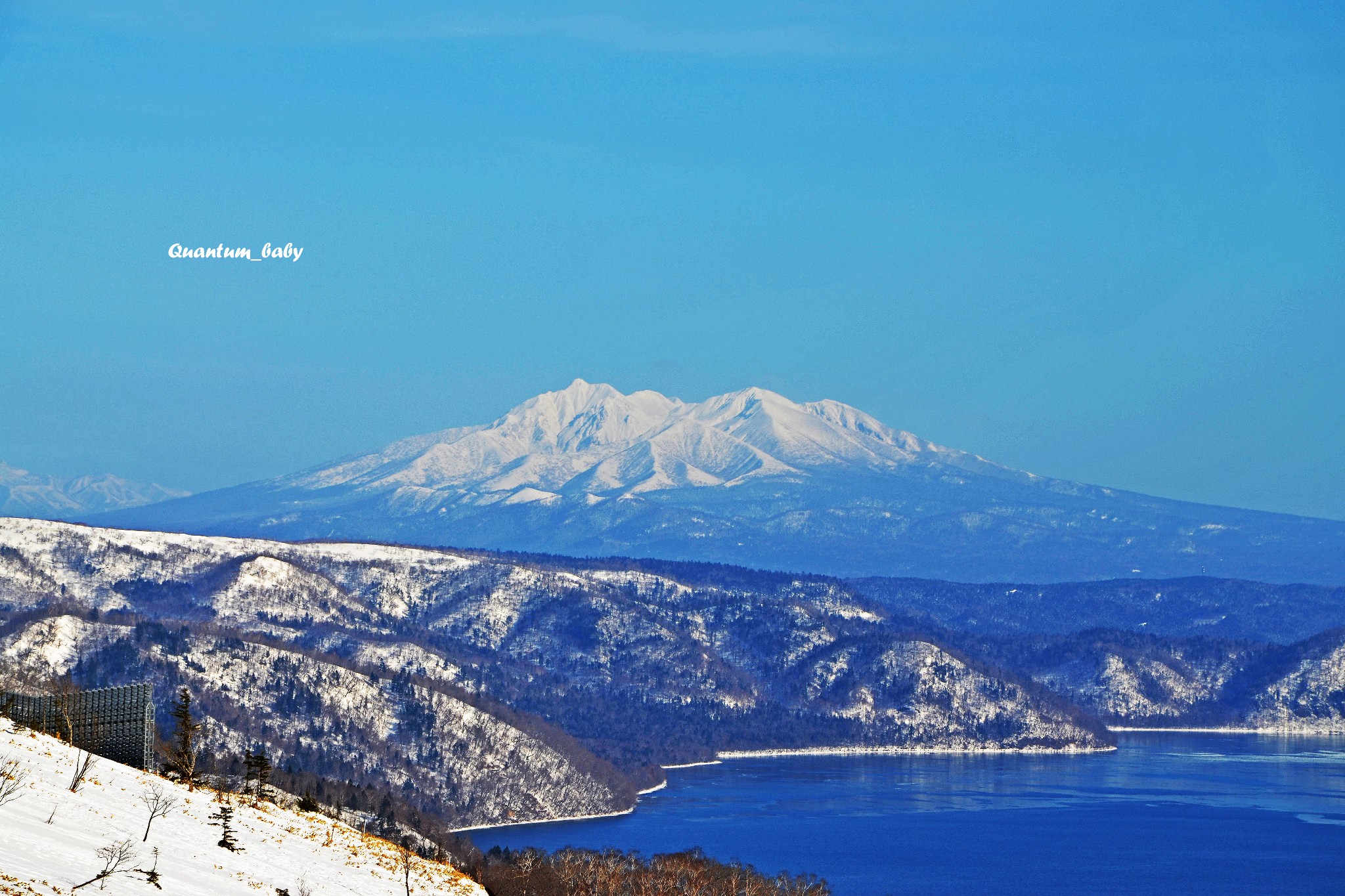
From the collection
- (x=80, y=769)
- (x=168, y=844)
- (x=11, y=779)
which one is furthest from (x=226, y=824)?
(x=11, y=779)

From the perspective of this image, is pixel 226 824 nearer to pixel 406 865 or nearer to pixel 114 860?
pixel 406 865

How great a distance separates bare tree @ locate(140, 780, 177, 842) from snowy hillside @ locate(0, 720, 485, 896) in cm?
17

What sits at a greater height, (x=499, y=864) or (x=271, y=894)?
(x=271, y=894)

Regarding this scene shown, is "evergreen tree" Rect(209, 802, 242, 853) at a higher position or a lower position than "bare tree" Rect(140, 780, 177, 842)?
lower

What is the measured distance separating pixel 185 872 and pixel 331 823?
12420mm

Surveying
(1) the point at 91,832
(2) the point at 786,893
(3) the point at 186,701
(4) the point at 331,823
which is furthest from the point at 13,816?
(2) the point at 786,893

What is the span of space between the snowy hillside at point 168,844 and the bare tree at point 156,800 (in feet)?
0.57

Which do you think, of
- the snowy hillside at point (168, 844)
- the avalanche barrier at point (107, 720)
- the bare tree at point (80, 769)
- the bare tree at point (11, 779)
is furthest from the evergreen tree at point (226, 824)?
the avalanche barrier at point (107, 720)

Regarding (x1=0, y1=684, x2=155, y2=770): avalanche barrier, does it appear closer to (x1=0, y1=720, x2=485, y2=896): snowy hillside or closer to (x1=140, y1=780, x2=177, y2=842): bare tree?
(x1=0, y1=720, x2=485, y2=896): snowy hillside

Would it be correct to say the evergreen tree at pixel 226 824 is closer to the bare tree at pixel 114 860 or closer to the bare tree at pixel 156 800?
the bare tree at pixel 156 800

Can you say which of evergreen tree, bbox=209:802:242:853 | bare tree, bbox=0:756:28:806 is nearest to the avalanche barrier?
evergreen tree, bbox=209:802:242:853

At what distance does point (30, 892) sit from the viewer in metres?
38.6

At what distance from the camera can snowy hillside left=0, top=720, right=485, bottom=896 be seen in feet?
140

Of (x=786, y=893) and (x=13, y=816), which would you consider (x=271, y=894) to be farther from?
(x=786, y=893)
